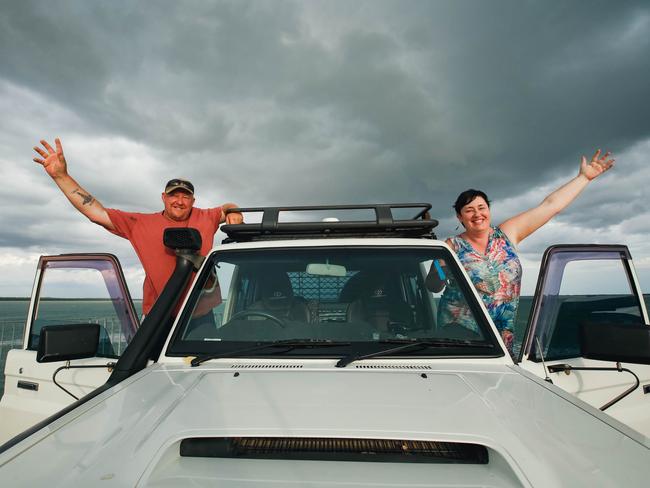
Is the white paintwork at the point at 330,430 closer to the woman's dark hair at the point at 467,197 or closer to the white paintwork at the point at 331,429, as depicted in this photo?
the white paintwork at the point at 331,429

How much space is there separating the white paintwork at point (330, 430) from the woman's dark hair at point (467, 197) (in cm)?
220

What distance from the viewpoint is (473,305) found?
2.13m

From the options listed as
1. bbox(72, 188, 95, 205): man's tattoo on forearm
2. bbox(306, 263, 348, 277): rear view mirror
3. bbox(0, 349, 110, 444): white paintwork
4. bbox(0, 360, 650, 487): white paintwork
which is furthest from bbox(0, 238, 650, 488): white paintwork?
bbox(72, 188, 95, 205): man's tattoo on forearm

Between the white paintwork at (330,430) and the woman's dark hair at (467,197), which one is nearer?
the white paintwork at (330,430)

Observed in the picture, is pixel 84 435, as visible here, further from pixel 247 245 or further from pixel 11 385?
pixel 11 385

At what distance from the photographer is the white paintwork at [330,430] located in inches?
40.3

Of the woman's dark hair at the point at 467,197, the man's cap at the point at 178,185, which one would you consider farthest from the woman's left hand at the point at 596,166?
the man's cap at the point at 178,185

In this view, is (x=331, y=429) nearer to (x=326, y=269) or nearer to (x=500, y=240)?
(x=326, y=269)

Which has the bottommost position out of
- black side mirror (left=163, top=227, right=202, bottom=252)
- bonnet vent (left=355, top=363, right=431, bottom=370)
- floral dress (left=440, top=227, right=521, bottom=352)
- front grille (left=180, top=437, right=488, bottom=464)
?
front grille (left=180, top=437, right=488, bottom=464)

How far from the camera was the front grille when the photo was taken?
1.17 metres

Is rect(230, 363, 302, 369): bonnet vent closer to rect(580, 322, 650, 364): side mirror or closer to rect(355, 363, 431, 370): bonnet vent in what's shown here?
rect(355, 363, 431, 370): bonnet vent

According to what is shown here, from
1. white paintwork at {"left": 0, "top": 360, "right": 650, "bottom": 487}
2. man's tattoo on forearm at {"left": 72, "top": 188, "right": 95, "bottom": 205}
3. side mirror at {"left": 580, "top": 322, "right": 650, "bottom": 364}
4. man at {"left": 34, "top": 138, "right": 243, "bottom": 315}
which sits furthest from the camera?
man's tattoo on forearm at {"left": 72, "top": 188, "right": 95, "bottom": 205}

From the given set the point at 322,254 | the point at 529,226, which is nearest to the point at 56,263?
the point at 322,254

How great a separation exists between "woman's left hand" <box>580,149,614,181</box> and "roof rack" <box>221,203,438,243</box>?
80.1 inches
